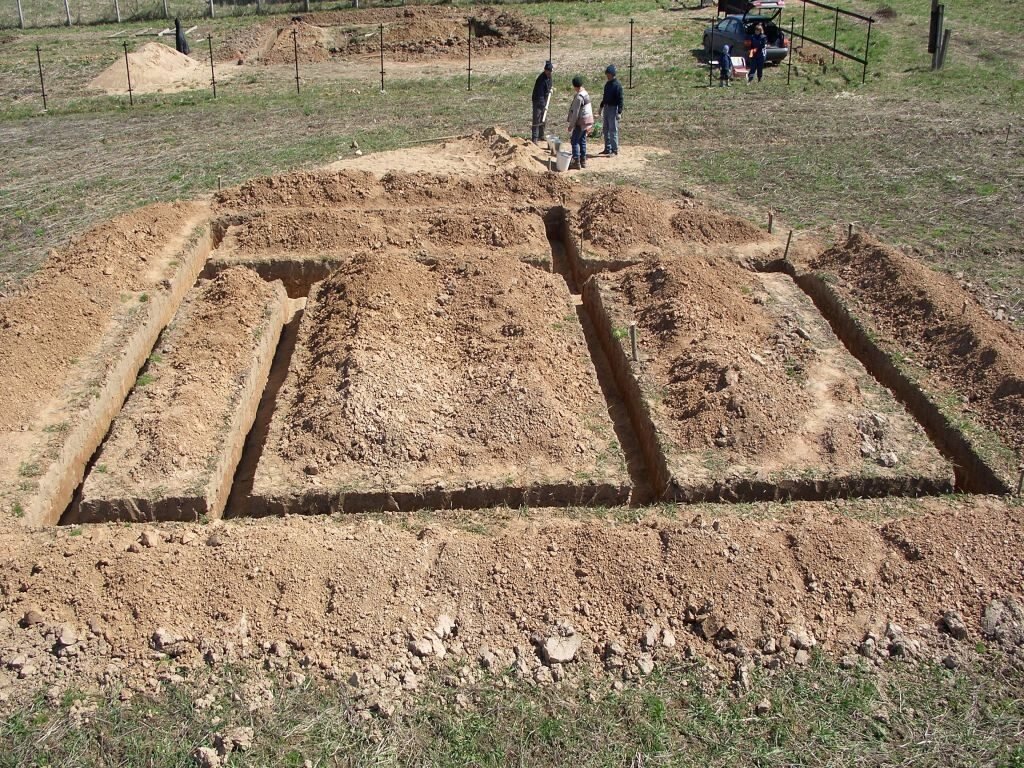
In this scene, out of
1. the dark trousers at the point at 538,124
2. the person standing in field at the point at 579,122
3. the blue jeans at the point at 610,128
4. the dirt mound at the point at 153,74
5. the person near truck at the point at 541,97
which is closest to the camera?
the person standing in field at the point at 579,122

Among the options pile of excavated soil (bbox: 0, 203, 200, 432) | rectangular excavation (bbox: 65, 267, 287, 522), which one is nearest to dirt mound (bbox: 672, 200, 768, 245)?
rectangular excavation (bbox: 65, 267, 287, 522)

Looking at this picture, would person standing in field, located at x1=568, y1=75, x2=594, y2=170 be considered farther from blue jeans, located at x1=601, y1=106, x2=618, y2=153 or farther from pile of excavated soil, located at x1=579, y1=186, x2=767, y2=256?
pile of excavated soil, located at x1=579, y1=186, x2=767, y2=256

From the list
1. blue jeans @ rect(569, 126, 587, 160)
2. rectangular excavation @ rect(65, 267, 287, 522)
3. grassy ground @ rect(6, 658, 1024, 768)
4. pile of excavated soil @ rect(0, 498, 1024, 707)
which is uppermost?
blue jeans @ rect(569, 126, 587, 160)

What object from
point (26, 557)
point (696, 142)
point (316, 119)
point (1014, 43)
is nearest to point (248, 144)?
point (316, 119)

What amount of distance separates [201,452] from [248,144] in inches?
400

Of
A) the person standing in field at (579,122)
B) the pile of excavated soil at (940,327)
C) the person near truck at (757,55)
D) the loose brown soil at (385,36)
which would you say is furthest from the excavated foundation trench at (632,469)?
the loose brown soil at (385,36)

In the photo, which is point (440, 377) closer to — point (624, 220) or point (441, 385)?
point (441, 385)

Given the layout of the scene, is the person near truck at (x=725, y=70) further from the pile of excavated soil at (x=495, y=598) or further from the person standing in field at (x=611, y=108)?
the pile of excavated soil at (x=495, y=598)

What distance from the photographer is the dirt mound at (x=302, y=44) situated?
26.4m

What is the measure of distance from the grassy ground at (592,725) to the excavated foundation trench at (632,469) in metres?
1.89

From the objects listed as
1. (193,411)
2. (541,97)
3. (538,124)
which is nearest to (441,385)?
(193,411)

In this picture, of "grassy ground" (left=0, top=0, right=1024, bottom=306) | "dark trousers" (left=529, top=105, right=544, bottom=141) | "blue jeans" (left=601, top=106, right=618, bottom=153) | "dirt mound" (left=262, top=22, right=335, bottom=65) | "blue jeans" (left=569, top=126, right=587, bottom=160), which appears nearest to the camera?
"grassy ground" (left=0, top=0, right=1024, bottom=306)

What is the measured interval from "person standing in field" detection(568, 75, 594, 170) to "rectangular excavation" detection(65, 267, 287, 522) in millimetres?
6006

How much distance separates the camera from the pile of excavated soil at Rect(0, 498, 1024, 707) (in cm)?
620
